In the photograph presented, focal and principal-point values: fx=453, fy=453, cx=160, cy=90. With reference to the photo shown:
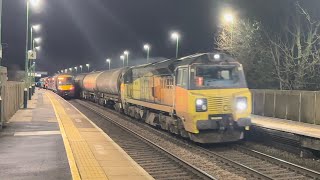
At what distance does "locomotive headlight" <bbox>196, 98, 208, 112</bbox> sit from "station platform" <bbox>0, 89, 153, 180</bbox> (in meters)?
2.91

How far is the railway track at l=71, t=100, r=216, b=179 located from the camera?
37.8ft

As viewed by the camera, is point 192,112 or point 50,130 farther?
point 50,130

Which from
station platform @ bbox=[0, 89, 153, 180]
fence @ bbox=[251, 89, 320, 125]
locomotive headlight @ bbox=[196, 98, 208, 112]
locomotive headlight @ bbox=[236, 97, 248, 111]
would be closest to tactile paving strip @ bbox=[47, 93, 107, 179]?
station platform @ bbox=[0, 89, 153, 180]

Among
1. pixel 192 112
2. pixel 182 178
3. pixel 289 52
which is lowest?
pixel 182 178

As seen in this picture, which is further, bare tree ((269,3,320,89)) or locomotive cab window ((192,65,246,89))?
bare tree ((269,3,320,89))

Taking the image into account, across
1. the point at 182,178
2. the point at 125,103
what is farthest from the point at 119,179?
the point at 125,103

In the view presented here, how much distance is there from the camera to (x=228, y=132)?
15375mm

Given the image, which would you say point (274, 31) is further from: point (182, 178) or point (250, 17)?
point (182, 178)

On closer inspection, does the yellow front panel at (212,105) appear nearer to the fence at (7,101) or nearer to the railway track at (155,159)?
the railway track at (155,159)

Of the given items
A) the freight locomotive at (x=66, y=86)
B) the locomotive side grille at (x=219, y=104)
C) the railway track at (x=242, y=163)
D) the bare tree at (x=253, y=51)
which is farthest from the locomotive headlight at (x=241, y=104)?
the freight locomotive at (x=66, y=86)

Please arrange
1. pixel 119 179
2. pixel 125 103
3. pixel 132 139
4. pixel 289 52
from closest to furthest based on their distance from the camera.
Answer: pixel 119 179 → pixel 132 139 → pixel 125 103 → pixel 289 52

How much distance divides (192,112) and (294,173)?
416 centimetres

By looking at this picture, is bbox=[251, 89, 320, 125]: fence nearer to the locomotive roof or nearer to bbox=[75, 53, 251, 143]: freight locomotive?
bbox=[75, 53, 251, 143]: freight locomotive

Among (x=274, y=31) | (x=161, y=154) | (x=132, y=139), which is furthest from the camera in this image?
(x=274, y=31)
